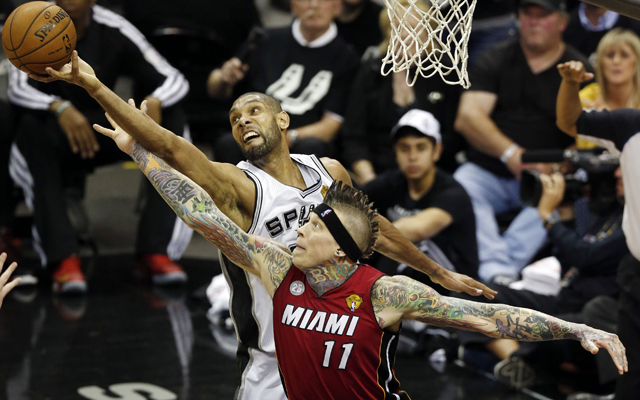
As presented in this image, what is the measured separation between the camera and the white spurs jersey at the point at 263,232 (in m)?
3.52

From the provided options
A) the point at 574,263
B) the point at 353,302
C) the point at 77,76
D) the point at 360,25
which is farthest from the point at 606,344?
the point at 360,25

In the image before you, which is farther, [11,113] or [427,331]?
[11,113]

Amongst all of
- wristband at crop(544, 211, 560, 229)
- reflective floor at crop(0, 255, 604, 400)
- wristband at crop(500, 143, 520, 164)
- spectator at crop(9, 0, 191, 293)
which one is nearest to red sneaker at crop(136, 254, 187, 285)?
spectator at crop(9, 0, 191, 293)

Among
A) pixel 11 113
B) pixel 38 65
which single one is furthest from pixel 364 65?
pixel 38 65

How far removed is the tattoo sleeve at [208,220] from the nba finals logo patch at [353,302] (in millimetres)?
292

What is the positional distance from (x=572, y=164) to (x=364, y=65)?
2.23 meters

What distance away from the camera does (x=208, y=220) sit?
3092mm

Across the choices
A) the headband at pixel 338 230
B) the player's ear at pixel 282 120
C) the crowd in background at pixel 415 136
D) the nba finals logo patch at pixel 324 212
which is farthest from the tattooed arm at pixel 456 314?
the crowd in background at pixel 415 136

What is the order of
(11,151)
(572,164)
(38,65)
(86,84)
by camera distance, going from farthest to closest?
1. (11,151)
2. (572,164)
3. (38,65)
4. (86,84)

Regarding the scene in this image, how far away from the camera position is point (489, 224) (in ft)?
21.2

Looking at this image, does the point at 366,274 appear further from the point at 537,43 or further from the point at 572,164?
the point at 537,43

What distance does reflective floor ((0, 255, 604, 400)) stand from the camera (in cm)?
485

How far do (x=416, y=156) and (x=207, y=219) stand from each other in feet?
9.26

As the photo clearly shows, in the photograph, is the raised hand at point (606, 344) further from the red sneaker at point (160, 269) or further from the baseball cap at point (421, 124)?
the red sneaker at point (160, 269)
